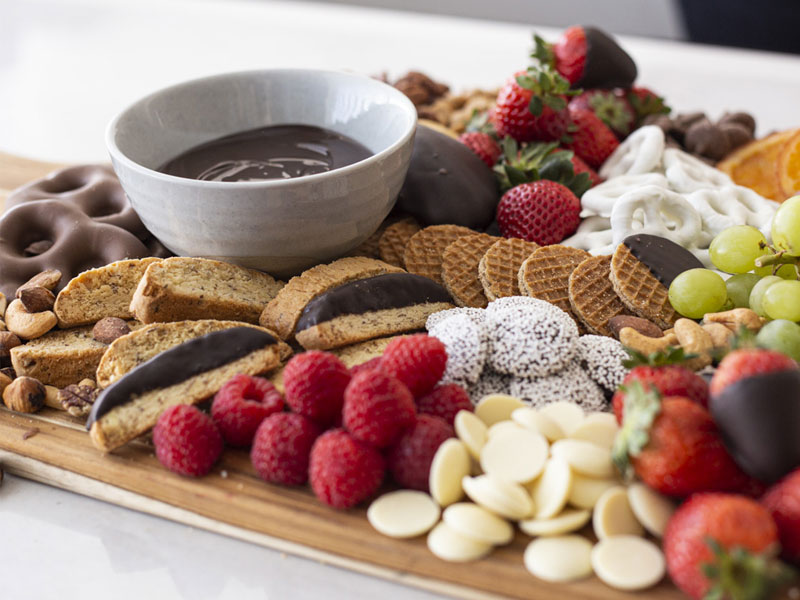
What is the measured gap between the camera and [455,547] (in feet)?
3.33

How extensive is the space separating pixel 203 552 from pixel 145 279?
0.50m

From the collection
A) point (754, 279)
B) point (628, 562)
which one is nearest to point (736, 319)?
point (754, 279)

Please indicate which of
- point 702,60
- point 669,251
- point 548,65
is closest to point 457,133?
point 548,65

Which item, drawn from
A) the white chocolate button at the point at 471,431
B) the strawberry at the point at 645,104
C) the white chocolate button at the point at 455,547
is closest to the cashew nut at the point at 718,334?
the white chocolate button at the point at 471,431

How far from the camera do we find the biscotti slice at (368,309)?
4.35 feet

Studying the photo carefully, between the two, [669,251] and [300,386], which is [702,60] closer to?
[669,251]

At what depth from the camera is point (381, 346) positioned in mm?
1363

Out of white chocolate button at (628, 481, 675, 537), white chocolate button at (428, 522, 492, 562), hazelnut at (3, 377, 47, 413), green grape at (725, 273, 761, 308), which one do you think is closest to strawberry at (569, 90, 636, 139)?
green grape at (725, 273, 761, 308)

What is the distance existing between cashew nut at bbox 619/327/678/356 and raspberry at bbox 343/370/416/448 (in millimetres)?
431

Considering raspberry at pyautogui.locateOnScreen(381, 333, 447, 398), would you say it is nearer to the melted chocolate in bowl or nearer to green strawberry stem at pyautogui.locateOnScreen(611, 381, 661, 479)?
green strawberry stem at pyautogui.locateOnScreen(611, 381, 661, 479)

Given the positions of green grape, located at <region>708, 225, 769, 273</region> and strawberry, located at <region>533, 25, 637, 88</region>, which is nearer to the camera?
green grape, located at <region>708, 225, 769, 273</region>

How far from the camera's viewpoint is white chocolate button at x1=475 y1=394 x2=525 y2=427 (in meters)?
1.19

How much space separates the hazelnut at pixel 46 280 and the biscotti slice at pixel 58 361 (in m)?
0.14

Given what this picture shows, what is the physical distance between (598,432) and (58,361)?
93 cm
